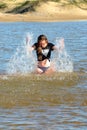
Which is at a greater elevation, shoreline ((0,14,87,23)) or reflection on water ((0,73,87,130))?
shoreline ((0,14,87,23))

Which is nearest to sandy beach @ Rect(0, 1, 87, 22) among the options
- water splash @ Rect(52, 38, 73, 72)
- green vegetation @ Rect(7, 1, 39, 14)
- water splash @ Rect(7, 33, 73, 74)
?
green vegetation @ Rect(7, 1, 39, 14)

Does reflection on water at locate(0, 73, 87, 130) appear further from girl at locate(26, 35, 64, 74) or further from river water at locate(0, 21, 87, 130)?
girl at locate(26, 35, 64, 74)

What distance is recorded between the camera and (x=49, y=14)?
177ft

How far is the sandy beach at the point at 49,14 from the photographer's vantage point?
5266 centimetres

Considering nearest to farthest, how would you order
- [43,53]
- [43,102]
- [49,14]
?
[43,102], [43,53], [49,14]

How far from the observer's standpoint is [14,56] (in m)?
19.2

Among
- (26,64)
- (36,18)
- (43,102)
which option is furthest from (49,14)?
(43,102)

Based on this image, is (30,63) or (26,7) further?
(26,7)

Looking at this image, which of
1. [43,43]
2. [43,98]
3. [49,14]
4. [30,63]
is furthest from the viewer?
[49,14]

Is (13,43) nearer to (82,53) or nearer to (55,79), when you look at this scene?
(82,53)

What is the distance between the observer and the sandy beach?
52656 millimetres

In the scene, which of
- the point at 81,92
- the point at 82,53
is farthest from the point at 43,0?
the point at 81,92

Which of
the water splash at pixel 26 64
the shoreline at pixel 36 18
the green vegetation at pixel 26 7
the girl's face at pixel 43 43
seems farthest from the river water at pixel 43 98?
the green vegetation at pixel 26 7

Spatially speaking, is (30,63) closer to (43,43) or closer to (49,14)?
(43,43)
